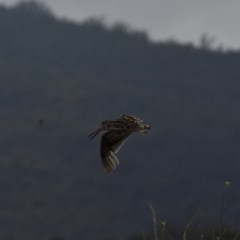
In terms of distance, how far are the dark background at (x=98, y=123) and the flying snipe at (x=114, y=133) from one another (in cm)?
7791

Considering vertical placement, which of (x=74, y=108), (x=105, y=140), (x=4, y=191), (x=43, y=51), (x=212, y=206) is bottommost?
(x=105, y=140)

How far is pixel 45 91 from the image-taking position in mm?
149375

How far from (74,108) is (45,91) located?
8.82m

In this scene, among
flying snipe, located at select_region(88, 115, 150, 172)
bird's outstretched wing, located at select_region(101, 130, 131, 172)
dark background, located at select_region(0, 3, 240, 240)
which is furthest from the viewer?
dark background, located at select_region(0, 3, 240, 240)

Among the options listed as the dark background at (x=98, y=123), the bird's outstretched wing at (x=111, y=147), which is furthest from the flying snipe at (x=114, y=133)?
the dark background at (x=98, y=123)

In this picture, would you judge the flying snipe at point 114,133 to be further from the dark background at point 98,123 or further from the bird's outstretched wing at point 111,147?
the dark background at point 98,123

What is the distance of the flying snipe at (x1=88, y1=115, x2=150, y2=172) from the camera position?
6254 millimetres

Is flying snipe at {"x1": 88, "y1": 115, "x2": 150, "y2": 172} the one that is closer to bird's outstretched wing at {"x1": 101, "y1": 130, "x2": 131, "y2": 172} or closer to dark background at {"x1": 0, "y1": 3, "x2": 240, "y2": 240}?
bird's outstretched wing at {"x1": 101, "y1": 130, "x2": 131, "y2": 172}

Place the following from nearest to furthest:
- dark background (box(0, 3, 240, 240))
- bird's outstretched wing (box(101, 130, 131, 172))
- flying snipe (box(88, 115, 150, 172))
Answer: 1. flying snipe (box(88, 115, 150, 172))
2. bird's outstretched wing (box(101, 130, 131, 172))
3. dark background (box(0, 3, 240, 240))

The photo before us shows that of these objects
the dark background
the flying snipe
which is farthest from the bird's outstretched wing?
the dark background

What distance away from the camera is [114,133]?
266 inches

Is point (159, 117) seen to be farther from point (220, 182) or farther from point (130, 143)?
point (220, 182)

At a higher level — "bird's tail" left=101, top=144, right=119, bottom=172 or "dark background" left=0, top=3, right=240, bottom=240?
"dark background" left=0, top=3, right=240, bottom=240

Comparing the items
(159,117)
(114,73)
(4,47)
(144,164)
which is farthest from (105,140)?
(4,47)
